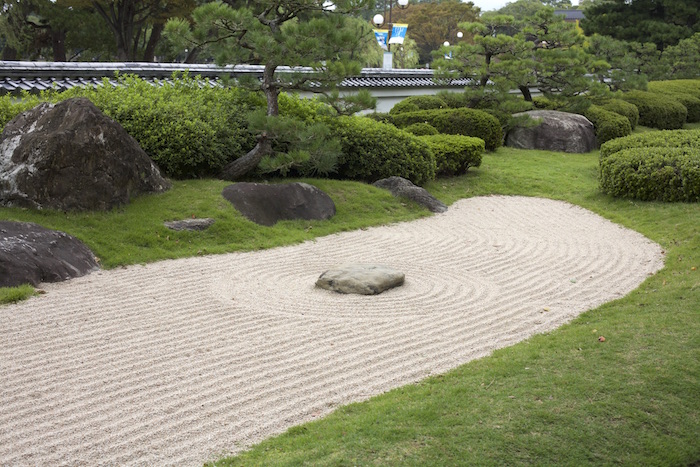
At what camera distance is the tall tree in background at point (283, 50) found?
32.1 ft

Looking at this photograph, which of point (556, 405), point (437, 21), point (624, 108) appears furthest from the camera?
point (437, 21)

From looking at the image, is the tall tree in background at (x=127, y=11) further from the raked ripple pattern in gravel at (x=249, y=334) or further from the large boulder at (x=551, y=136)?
the raked ripple pattern in gravel at (x=249, y=334)

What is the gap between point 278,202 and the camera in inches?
395

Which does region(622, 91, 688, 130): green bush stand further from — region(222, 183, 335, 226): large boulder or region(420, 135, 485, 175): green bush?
region(222, 183, 335, 226): large boulder

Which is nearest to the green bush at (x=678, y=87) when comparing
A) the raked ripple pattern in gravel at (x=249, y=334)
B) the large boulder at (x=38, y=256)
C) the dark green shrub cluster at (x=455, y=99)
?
the dark green shrub cluster at (x=455, y=99)

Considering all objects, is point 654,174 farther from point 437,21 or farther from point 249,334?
point 437,21

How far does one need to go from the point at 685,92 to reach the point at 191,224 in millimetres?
23198

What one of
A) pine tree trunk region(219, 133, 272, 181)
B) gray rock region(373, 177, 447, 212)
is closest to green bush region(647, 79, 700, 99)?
gray rock region(373, 177, 447, 212)

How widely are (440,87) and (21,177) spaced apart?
610 inches

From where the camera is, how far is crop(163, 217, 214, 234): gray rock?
888 cm

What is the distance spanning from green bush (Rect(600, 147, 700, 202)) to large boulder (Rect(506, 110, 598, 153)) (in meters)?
5.44

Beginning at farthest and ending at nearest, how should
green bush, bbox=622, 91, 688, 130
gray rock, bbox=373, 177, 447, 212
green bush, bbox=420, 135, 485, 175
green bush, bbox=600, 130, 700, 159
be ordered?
green bush, bbox=622, 91, 688, 130 < green bush, bbox=420, 135, 485, 175 < green bush, bbox=600, 130, 700, 159 < gray rock, bbox=373, 177, 447, 212

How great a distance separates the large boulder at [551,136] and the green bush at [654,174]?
5438 millimetres

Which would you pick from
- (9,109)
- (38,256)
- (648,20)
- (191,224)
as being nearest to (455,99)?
(191,224)
